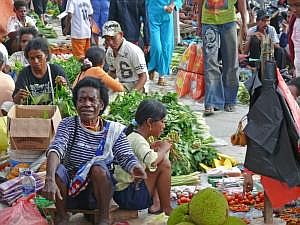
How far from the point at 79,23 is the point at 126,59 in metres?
3.77

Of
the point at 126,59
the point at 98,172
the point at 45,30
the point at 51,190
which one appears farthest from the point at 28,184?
the point at 45,30

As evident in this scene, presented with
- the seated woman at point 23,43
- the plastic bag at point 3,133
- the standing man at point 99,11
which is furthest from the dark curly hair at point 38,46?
the standing man at point 99,11

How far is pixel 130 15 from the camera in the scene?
428 inches

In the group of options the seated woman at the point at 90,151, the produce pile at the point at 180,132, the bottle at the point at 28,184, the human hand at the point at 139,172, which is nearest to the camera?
the human hand at the point at 139,172

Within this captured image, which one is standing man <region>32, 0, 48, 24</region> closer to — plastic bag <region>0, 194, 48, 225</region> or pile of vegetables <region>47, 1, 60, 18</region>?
pile of vegetables <region>47, 1, 60, 18</region>

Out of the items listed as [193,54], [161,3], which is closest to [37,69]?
[193,54]

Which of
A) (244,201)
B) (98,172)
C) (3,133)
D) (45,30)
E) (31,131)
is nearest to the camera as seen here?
(98,172)

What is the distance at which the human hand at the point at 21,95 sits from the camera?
695cm

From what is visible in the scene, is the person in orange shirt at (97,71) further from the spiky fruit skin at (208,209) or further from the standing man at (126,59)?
the spiky fruit skin at (208,209)

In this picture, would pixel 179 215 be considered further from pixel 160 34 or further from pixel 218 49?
pixel 160 34

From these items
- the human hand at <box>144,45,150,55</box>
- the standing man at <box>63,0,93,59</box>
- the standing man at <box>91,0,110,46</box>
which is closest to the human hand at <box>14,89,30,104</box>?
the human hand at <box>144,45,150,55</box>

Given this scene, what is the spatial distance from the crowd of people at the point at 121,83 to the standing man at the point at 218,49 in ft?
0.04

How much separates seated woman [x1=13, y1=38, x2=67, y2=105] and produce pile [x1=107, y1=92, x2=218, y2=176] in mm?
637

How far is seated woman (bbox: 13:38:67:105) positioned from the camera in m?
7.06
